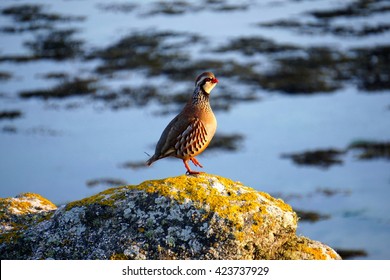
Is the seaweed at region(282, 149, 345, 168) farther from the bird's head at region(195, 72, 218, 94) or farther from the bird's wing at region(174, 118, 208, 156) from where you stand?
the bird's wing at region(174, 118, 208, 156)

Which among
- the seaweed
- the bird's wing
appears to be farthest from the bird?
the seaweed

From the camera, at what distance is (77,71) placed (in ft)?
145

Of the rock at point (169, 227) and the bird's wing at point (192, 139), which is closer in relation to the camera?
the rock at point (169, 227)

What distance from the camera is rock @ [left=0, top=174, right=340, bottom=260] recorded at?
7.25 meters

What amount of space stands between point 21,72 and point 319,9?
2360 cm

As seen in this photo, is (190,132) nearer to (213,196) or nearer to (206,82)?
(206,82)

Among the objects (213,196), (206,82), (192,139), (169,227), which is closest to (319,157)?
(206,82)

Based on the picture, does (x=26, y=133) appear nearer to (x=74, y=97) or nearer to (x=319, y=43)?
(x=74, y=97)

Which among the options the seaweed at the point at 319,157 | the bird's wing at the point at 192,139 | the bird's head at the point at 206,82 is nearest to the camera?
the bird's wing at the point at 192,139

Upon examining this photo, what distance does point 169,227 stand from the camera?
7.32 m

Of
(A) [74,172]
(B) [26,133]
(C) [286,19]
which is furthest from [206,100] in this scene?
(C) [286,19]

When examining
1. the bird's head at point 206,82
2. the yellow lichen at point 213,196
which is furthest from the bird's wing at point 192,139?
the yellow lichen at point 213,196

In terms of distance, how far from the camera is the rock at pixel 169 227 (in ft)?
23.8

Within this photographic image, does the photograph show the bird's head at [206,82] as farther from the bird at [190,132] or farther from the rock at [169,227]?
the rock at [169,227]
